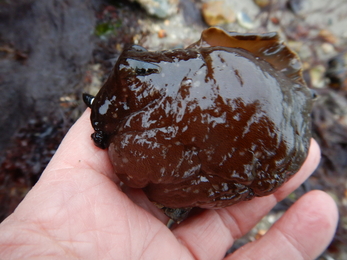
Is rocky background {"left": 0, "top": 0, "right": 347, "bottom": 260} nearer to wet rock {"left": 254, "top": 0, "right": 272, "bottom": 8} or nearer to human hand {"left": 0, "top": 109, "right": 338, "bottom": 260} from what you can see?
wet rock {"left": 254, "top": 0, "right": 272, "bottom": 8}

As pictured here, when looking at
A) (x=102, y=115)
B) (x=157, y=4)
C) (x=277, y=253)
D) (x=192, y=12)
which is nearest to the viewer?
(x=102, y=115)

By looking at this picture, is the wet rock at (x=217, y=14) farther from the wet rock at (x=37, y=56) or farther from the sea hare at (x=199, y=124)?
the sea hare at (x=199, y=124)

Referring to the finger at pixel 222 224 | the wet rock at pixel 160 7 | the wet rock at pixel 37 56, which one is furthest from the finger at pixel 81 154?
the wet rock at pixel 160 7

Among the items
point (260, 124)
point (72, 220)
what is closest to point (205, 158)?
point (260, 124)

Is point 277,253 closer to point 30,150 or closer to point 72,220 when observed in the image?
point 72,220

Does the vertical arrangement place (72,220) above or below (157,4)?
below

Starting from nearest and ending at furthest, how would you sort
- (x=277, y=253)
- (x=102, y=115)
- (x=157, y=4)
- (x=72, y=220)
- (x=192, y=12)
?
(x=72, y=220)
(x=102, y=115)
(x=277, y=253)
(x=157, y=4)
(x=192, y=12)
